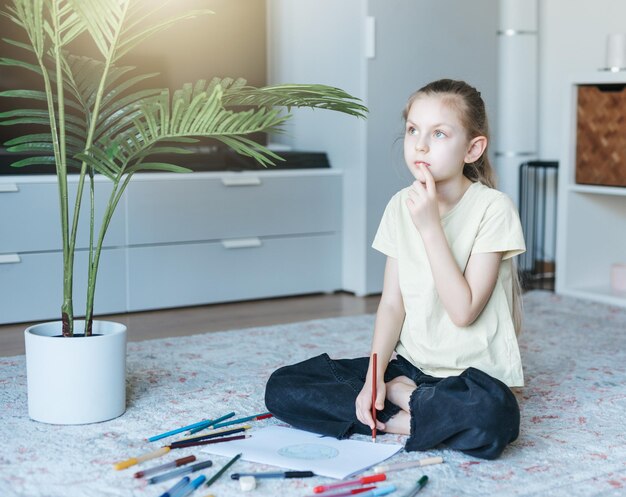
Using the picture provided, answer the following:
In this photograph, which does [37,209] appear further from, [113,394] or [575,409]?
[575,409]

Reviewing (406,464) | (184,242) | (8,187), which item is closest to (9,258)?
(8,187)

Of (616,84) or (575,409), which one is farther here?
(616,84)

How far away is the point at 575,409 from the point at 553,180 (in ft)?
6.14

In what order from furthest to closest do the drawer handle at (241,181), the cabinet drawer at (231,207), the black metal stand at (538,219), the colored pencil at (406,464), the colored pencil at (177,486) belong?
the black metal stand at (538,219)
the drawer handle at (241,181)
the cabinet drawer at (231,207)
the colored pencil at (406,464)
the colored pencil at (177,486)

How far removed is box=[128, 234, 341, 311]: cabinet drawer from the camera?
9.72ft

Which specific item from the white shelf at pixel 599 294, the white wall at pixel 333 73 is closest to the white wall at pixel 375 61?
the white wall at pixel 333 73

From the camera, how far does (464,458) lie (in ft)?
5.26

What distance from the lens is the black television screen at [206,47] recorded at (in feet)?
10.4

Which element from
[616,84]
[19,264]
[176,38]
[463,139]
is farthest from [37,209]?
[616,84]

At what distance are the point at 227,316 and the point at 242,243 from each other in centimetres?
29

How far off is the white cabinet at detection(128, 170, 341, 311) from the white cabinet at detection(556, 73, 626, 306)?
78cm

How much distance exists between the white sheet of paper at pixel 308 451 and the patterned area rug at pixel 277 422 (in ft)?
0.10

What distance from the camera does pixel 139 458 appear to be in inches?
61.3

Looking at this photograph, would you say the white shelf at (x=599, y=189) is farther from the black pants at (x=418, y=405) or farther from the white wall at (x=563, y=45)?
the black pants at (x=418, y=405)
